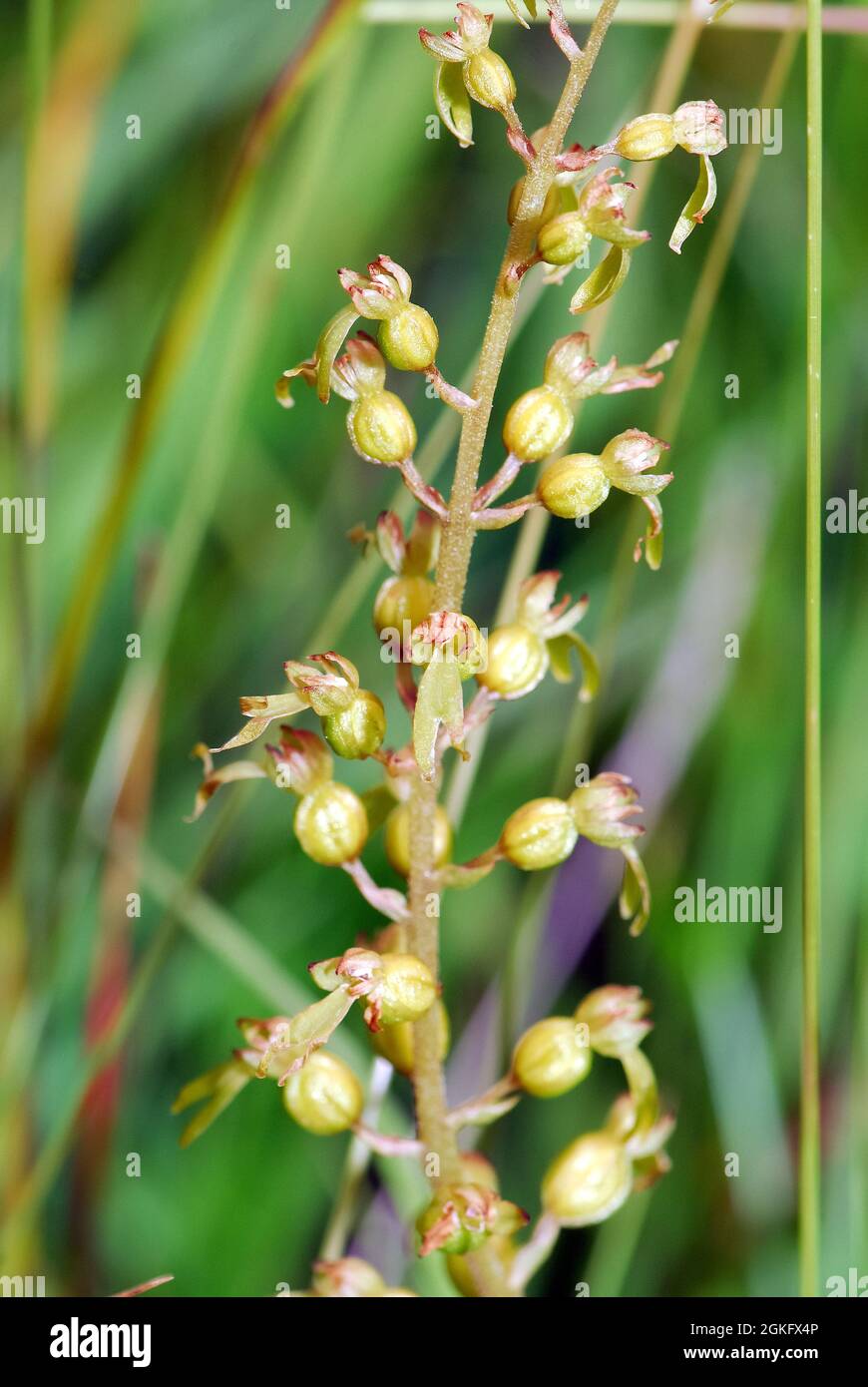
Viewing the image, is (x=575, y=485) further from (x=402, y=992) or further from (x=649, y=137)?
(x=402, y=992)

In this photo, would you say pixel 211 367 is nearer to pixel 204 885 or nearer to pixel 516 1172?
pixel 204 885

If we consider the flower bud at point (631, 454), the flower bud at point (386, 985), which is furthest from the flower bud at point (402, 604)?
the flower bud at point (386, 985)

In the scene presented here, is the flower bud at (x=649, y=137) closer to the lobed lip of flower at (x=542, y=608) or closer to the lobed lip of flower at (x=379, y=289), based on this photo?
the lobed lip of flower at (x=379, y=289)

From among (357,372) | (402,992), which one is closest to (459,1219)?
(402,992)

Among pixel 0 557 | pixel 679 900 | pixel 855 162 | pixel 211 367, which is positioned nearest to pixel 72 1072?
pixel 0 557

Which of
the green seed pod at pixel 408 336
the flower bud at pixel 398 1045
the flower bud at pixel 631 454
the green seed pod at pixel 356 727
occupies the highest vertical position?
the green seed pod at pixel 408 336
